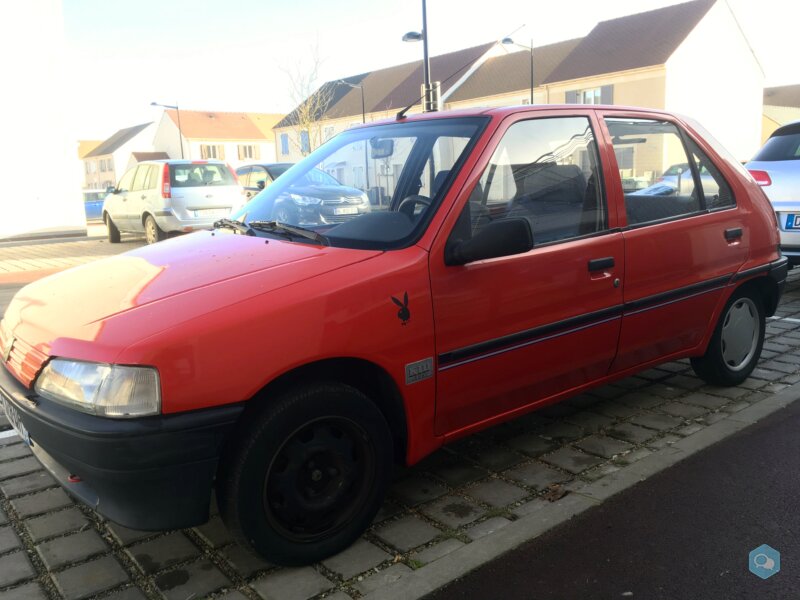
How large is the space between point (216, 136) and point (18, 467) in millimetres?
81282

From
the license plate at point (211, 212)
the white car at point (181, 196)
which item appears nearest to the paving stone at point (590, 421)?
the white car at point (181, 196)

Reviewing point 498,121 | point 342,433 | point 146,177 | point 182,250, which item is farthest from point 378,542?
point 146,177

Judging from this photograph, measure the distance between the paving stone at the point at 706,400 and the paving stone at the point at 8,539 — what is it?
3745mm

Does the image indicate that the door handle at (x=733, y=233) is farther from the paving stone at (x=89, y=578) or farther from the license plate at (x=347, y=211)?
the paving stone at (x=89, y=578)

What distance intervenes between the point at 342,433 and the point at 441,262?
2.60ft

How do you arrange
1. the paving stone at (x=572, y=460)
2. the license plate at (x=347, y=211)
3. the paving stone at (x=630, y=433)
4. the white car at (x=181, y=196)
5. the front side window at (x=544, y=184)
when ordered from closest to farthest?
the front side window at (x=544, y=184), the license plate at (x=347, y=211), the paving stone at (x=572, y=460), the paving stone at (x=630, y=433), the white car at (x=181, y=196)

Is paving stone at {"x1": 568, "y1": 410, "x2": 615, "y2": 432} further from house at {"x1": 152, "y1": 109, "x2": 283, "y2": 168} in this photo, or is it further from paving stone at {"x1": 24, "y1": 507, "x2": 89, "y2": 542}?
house at {"x1": 152, "y1": 109, "x2": 283, "y2": 168}

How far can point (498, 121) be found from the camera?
3211mm

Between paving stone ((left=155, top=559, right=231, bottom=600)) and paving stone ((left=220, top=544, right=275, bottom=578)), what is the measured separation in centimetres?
7

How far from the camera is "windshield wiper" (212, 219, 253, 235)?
3.38 metres

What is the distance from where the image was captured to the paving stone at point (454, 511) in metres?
3.02

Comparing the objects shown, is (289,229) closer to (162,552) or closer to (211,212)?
(162,552)

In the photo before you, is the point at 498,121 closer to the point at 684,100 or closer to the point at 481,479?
the point at 481,479

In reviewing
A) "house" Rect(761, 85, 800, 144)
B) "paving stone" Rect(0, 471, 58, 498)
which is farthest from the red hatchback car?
"house" Rect(761, 85, 800, 144)
